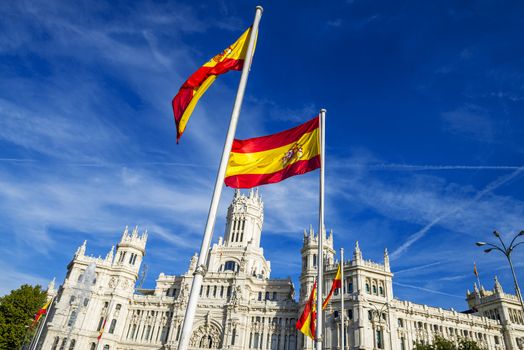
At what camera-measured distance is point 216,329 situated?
73.3 m

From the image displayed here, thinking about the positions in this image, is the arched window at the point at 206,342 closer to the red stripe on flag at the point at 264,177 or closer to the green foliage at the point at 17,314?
the green foliage at the point at 17,314

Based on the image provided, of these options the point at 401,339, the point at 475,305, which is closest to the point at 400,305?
the point at 401,339

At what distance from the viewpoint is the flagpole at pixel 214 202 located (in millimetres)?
12305

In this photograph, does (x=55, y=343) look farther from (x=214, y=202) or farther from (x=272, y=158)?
(x=214, y=202)

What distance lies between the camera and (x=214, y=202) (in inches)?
551

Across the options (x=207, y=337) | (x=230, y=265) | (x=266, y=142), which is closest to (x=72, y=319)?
(x=207, y=337)

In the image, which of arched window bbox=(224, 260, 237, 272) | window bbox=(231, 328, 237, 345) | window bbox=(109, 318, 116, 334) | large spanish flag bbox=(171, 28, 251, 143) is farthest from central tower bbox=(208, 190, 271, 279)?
large spanish flag bbox=(171, 28, 251, 143)

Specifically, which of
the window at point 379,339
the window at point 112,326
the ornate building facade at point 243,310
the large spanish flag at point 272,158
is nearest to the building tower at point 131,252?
the ornate building facade at point 243,310

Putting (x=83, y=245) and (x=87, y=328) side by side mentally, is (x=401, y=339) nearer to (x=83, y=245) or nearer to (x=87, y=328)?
(x=87, y=328)

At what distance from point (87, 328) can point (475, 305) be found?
8210 cm

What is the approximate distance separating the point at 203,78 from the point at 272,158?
201 inches

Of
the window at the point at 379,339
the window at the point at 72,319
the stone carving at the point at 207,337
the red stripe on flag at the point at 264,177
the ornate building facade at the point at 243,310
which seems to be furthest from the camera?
the window at the point at 72,319

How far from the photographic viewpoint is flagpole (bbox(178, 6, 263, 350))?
12.3 metres

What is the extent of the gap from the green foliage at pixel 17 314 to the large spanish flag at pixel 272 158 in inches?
2767
